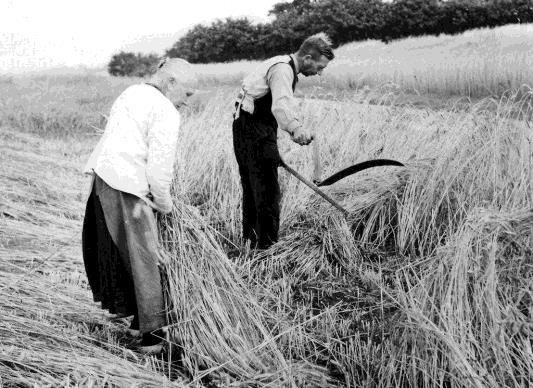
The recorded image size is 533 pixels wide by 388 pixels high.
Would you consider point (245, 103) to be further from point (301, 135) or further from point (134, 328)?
point (134, 328)

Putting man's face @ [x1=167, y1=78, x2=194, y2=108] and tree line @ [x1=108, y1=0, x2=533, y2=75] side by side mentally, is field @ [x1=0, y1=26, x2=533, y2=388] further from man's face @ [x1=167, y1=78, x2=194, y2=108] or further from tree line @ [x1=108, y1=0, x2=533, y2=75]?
tree line @ [x1=108, y1=0, x2=533, y2=75]

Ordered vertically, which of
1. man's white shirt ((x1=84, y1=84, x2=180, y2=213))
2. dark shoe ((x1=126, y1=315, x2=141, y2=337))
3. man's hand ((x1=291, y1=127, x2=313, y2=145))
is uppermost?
man's white shirt ((x1=84, y1=84, x2=180, y2=213))

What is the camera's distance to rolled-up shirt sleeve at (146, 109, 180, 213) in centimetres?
230

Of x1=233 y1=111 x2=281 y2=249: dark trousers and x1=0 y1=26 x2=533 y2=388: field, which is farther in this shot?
x1=233 y1=111 x2=281 y2=249: dark trousers

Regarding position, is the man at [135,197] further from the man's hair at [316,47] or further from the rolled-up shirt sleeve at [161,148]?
the man's hair at [316,47]

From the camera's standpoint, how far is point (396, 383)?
89.8 inches

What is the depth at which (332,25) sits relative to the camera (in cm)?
2673

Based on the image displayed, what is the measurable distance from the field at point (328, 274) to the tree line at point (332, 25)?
20.4 metres

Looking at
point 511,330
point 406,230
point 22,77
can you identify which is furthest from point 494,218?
point 22,77

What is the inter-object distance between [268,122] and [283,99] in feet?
0.97

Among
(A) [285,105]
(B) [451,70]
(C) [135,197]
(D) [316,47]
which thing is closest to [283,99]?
(A) [285,105]

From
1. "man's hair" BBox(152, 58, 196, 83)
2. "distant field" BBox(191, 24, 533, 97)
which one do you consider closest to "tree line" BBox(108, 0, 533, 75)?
"distant field" BBox(191, 24, 533, 97)

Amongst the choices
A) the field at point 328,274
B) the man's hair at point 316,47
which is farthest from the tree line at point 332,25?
the man's hair at point 316,47

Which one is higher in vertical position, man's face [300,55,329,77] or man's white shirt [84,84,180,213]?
man's face [300,55,329,77]
